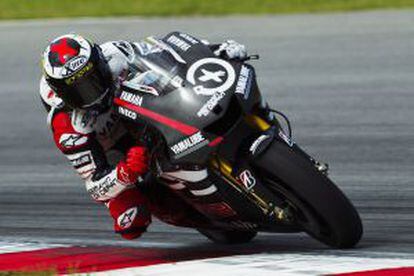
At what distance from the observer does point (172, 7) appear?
15.2 metres

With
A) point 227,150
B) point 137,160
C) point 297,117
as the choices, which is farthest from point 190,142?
point 297,117

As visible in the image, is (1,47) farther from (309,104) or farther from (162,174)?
(162,174)

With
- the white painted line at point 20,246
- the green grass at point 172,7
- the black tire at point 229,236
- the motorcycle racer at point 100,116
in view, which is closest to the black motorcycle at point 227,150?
the motorcycle racer at point 100,116

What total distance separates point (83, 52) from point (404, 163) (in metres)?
3.12

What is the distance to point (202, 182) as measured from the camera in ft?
20.3

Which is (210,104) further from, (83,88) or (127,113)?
(83,88)

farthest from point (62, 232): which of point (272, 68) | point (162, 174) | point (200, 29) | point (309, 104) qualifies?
point (200, 29)

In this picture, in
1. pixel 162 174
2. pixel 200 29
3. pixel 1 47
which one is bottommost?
pixel 1 47

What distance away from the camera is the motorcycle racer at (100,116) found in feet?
20.2

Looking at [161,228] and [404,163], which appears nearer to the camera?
[161,228]

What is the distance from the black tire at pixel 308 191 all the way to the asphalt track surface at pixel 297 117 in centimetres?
20

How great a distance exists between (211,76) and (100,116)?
0.67 meters

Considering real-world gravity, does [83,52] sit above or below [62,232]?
above

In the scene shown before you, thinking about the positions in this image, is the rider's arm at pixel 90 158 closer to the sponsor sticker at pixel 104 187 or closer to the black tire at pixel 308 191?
the sponsor sticker at pixel 104 187
